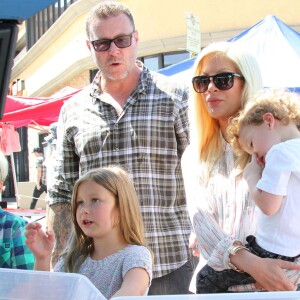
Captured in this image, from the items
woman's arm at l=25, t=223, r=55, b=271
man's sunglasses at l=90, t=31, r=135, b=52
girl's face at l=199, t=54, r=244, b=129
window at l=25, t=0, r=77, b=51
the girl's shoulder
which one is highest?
window at l=25, t=0, r=77, b=51

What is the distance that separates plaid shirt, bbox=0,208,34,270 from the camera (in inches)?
96.4

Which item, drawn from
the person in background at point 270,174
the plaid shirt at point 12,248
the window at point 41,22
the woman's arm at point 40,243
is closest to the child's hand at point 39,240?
the woman's arm at point 40,243

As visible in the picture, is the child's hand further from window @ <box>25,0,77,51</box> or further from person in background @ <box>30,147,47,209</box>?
window @ <box>25,0,77,51</box>

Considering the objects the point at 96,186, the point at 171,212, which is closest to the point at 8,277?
the point at 96,186

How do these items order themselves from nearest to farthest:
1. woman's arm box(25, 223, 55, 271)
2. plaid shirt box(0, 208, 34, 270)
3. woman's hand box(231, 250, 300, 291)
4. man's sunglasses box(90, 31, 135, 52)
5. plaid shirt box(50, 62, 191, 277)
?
woman's hand box(231, 250, 300, 291) → woman's arm box(25, 223, 55, 271) → plaid shirt box(0, 208, 34, 270) → plaid shirt box(50, 62, 191, 277) → man's sunglasses box(90, 31, 135, 52)

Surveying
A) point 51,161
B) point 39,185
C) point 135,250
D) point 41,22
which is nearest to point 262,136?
point 135,250

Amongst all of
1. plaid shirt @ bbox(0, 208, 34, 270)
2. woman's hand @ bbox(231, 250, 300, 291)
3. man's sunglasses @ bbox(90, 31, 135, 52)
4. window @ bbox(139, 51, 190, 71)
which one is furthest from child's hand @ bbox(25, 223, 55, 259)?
window @ bbox(139, 51, 190, 71)

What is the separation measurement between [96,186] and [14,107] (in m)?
8.19

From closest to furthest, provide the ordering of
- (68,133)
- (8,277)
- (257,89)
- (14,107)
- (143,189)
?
(8,277) → (257,89) → (143,189) → (68,133) → (14,107)

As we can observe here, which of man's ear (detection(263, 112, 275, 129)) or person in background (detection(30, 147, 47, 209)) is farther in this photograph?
person in background (detection(30, 147, 47, 209))

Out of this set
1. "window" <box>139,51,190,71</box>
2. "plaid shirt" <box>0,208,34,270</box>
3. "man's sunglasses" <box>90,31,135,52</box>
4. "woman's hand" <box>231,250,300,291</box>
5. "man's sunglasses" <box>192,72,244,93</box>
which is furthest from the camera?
"window" <box>139,51,190,71</box>

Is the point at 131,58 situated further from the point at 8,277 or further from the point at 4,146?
the point at 4,146

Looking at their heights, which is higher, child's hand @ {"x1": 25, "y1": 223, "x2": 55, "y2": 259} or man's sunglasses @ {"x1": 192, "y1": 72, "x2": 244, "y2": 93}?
man's sunglasses @ {"x1": 192, "y1": 72, "x2": 244, "y2": 93}

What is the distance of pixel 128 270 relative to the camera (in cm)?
212
